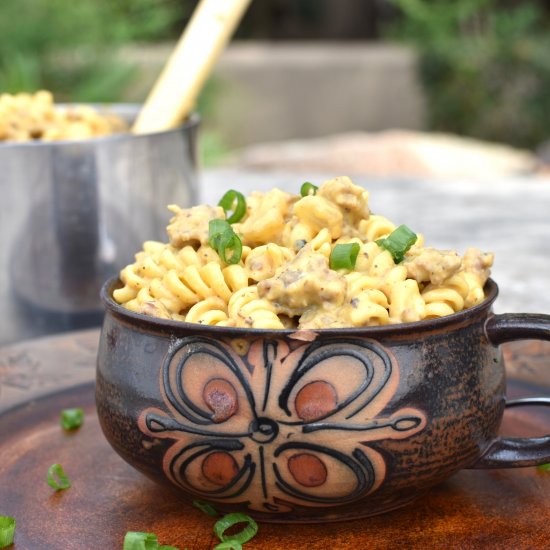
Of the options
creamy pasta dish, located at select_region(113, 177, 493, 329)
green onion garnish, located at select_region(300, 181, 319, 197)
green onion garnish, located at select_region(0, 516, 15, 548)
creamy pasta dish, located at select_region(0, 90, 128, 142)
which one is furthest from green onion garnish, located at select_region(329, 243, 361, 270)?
creamy pasta dish, located at select_region(0, 90, 128, 142)

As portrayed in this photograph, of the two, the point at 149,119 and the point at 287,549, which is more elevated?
the point at 149,119

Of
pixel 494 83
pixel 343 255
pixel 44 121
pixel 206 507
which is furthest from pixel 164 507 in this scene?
pixel 494 83

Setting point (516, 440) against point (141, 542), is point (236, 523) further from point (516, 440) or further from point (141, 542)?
point (516, 440)

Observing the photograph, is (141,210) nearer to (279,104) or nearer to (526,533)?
(526,533)

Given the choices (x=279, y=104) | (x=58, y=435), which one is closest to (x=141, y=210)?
(x=58, y=435)

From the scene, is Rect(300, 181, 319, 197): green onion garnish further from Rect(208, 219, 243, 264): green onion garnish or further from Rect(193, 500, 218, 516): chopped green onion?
Rect(193, 500, 218, 516): chopped green onion

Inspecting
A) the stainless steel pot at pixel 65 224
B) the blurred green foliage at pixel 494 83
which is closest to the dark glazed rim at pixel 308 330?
the stainless steel pot at pixel 65 224
